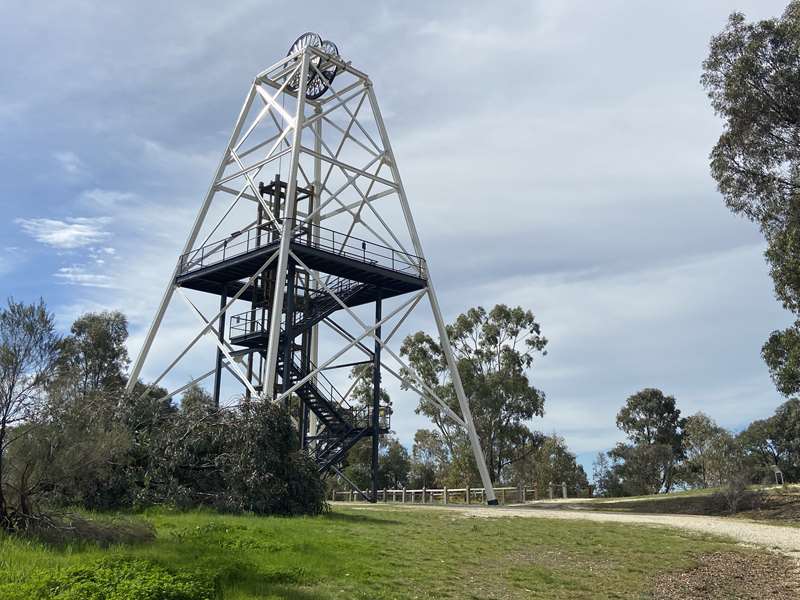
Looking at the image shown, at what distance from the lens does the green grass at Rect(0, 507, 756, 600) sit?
8.17 meters

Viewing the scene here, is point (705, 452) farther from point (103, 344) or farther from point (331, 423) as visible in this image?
point (103, 344)

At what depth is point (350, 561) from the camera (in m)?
11.1

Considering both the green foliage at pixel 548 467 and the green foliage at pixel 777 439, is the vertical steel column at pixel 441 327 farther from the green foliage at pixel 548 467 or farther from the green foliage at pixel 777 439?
the green foliage at pixel 777 439

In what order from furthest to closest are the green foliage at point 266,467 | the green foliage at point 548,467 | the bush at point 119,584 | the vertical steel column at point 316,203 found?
the green foliage at point 548,467, the vertical steel column at point 316,203, the green foliage at point 266,467, the bush at point 119,584

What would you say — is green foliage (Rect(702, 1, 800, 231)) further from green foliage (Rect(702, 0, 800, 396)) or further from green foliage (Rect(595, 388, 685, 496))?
green foliage (Rect(595, 388, 685, 496))

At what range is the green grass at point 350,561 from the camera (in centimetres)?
817

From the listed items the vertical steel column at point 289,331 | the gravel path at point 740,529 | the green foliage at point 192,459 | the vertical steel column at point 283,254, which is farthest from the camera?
the vertical steel column at point 289,331

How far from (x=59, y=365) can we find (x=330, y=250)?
15.2 metres

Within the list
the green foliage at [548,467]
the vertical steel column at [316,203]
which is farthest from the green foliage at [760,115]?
the green foliage at [548,467]

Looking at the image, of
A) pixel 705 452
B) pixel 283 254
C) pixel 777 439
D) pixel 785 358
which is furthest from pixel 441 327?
pixel 777 439

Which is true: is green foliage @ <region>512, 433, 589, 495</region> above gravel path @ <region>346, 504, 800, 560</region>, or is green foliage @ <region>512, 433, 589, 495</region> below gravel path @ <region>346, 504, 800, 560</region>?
above

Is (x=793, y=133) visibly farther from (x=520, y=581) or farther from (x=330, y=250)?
(x=520, y=581)

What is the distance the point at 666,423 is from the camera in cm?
6384

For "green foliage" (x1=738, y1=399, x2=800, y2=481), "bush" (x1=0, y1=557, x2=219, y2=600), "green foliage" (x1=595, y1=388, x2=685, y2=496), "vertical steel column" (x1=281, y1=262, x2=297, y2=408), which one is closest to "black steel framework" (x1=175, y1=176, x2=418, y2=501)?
"vertical steel column" (x1=281, y1=262, x2=297, y2=408)
